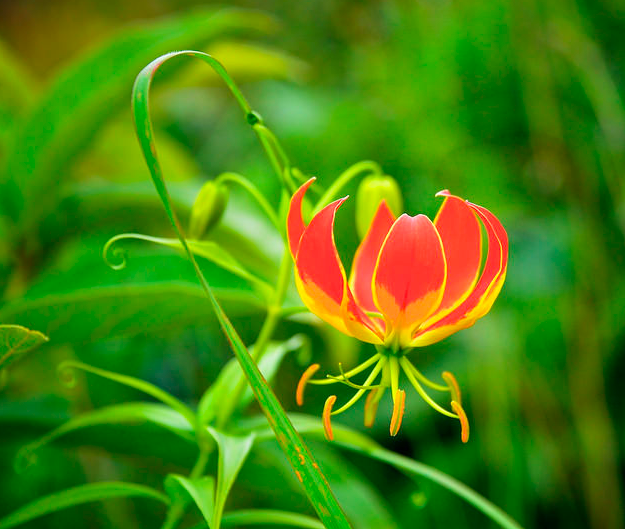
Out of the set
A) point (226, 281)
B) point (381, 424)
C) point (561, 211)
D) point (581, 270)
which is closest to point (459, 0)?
point (561, 211)

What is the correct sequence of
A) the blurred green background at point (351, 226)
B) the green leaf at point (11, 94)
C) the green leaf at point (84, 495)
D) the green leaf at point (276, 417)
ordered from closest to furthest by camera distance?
the green leaf at point (276, 417)
the green leaf at point (84, 495)
the blurred green background at point (351, 226)
the green leaf at point (11, 94)

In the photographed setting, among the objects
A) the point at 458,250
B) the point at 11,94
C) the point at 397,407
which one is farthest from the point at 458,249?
the point at 11,94

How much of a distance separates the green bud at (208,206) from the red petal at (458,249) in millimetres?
154

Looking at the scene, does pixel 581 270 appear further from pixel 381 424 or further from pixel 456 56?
pixel 456 56

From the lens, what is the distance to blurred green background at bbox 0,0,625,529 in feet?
2.04

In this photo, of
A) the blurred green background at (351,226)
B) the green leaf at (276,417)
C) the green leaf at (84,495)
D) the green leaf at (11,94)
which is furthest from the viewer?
the green leaf at (11,94)

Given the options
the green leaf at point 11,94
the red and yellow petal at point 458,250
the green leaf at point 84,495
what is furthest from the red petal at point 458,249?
the green leaf at point 11,94

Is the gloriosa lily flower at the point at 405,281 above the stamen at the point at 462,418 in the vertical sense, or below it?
above

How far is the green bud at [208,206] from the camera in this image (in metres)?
0.46

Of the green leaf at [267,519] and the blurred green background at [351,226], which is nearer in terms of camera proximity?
the green leaf at [267,519]

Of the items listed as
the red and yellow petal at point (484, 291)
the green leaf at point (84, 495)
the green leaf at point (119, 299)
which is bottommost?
the green leaf at point (84, 495)

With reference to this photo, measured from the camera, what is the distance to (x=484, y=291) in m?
0.37

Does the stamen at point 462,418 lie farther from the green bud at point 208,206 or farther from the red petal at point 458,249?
the green bud at point 208,206

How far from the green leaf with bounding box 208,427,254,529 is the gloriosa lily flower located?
2.1 inches
